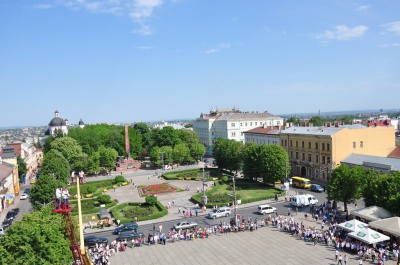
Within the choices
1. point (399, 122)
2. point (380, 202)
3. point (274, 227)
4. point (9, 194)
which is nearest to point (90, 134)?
point (9, 194)

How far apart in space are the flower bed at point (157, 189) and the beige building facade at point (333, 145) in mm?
26076

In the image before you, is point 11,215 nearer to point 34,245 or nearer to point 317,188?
point 34,245

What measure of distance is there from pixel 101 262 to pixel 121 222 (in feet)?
40.3

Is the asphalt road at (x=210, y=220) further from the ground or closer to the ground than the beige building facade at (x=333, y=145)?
closer to the ground

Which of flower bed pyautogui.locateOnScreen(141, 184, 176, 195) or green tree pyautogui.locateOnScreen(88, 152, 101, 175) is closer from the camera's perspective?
flower bed pyautogui.locateOnScreen(141, 184, 176, 195)

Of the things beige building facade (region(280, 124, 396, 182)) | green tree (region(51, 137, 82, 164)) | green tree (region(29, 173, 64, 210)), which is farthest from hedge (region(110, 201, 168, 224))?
green tree (region(51, 137, 82, 164))

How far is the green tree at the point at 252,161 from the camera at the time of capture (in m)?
61.8

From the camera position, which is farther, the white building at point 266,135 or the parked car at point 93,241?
the white building at point 266,135

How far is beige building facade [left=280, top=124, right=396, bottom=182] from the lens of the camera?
59.8 meters

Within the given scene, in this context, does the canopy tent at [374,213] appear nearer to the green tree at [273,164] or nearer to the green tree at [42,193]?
the green tree at [273,164]

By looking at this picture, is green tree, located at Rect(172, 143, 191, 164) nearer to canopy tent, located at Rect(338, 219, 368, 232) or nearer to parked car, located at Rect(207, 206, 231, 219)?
parked car, located at Rect(207, 206, 231, 219)

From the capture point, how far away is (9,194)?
60875 mm

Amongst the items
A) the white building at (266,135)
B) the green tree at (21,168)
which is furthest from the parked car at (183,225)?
the green tree at (21,168)

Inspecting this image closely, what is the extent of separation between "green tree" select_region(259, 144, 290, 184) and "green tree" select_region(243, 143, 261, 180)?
2643 mm
